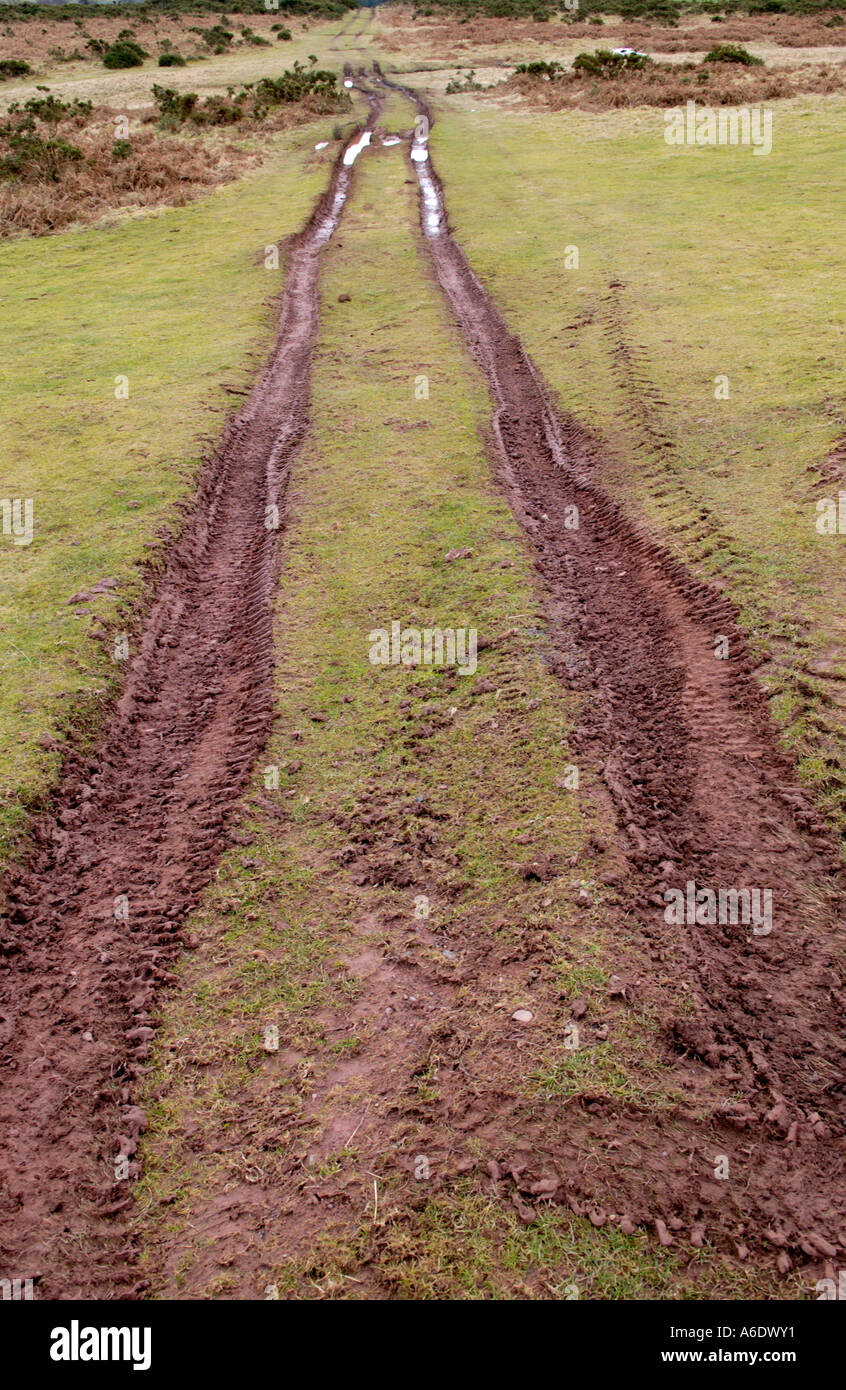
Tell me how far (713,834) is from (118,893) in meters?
5.71

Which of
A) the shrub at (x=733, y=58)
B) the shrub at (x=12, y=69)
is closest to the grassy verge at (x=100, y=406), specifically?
the shrub at (x=733, y=58)

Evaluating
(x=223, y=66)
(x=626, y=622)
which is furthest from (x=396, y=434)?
(x=223, y=66)

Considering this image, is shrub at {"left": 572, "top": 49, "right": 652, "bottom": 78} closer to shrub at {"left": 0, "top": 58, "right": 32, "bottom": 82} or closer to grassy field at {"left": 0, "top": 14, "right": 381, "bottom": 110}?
grassy field at {"left": 0, "top": 14, "right": 381, "bottom": 110}

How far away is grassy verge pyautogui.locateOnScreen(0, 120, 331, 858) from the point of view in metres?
10.4

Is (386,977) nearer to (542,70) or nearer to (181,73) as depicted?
(542,70)

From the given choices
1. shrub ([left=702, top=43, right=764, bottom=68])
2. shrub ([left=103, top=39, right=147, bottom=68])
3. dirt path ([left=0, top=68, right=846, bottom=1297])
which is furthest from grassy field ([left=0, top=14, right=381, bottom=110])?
dirt path ([left=0, top=68, right=846, bottom=1297])

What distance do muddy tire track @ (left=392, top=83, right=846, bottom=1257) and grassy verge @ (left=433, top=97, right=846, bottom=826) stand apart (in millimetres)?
483

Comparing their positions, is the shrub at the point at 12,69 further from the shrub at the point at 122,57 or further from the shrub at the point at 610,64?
the shrub at the point at 610,64

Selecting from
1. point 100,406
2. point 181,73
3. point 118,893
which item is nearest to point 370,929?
point 118,893

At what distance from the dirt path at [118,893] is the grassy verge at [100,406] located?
1.89 feet

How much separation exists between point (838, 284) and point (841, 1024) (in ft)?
63.7

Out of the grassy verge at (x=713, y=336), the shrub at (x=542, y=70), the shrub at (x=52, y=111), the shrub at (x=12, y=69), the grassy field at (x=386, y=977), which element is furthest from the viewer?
the shrub at (x=12, y=69)

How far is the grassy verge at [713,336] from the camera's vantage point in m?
10.5
